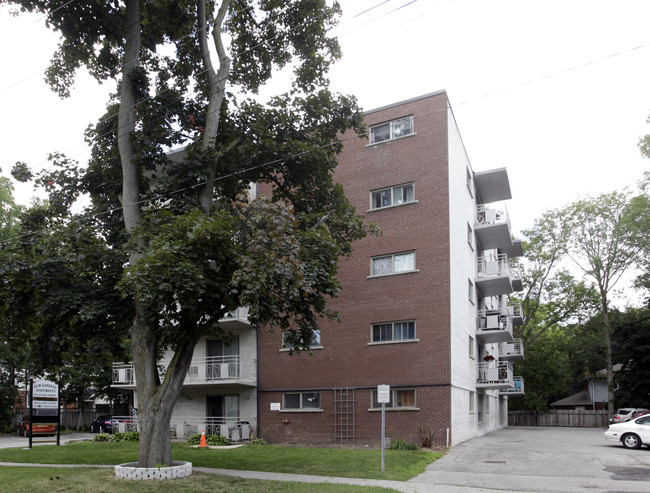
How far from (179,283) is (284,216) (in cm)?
278

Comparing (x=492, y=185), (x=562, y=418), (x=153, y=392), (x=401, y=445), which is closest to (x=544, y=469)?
(x=401, y=445)

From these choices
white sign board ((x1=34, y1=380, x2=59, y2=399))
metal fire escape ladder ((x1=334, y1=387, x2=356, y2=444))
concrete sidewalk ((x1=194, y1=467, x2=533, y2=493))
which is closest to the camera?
concrete sidewalk ((x1=194, y1=467, x2=533, y2=493))

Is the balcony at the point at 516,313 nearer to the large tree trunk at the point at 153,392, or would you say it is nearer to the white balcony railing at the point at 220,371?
the white balcony railing at the point at 220,371

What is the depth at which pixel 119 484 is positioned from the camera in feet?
40.3

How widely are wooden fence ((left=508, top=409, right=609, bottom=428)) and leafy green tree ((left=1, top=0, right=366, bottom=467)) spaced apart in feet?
117

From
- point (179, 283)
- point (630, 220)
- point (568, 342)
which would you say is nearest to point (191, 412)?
point (179, 283)

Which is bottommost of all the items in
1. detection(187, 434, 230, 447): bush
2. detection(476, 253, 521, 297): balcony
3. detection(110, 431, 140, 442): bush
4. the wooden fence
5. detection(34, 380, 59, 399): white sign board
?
the wooden fence

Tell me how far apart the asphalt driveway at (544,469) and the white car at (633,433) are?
0.34 meters

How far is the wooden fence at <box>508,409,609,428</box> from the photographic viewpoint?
144ft

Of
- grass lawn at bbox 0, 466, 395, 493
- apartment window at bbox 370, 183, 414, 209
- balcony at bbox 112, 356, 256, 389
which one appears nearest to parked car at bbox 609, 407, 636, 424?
apartment window at bbox 370, 183, 414, 209

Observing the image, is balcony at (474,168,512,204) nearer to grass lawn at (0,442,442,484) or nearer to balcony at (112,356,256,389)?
balcony at (112,356,256,389)

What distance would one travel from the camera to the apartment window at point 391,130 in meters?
24.0

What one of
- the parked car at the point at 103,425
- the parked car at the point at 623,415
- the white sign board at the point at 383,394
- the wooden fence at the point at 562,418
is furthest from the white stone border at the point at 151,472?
the wooden fence at the point at 562,418

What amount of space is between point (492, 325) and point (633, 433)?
8.64 m
